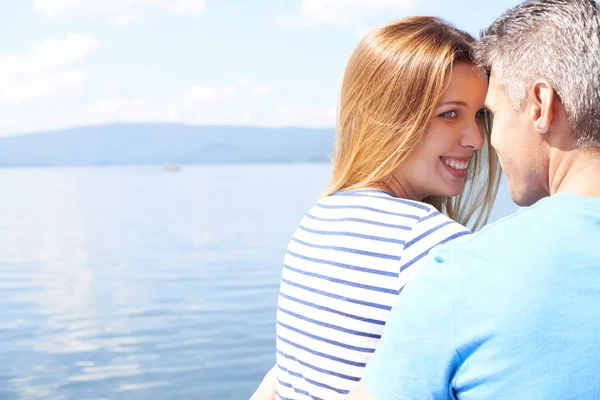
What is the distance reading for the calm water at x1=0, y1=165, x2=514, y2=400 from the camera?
19.8ft

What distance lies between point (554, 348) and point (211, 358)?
5.70m

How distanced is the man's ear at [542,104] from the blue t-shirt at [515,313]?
142mm

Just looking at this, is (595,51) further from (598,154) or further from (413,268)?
(413,268)

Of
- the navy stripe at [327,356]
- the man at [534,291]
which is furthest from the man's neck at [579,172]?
the navy stripe at [327,356]

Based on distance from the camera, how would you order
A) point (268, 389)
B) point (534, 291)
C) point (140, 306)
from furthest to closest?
point (140, 306) → point (268, 389) → point (534, 291)

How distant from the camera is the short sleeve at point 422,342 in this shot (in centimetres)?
97

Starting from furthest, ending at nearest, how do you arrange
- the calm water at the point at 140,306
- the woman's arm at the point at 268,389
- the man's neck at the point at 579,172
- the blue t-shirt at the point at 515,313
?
the calm water at the point at 140,306, the woman's arm at the point at 268,389, the man's neck at the point at 579,172, the blue t-shirt at the point at 515,313

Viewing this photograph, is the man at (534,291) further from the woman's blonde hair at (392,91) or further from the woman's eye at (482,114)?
the woman's eye at (482,114)

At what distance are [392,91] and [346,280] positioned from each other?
0.43m

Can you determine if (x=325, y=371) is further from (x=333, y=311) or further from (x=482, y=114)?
(x=482, y=114)

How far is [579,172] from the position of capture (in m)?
1.08

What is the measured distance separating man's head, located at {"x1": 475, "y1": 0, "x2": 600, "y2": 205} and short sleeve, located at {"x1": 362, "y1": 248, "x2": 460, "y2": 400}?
25 cm

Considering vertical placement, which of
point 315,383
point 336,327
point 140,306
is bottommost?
point 140,306

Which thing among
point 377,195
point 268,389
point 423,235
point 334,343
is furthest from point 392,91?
point 268,389
